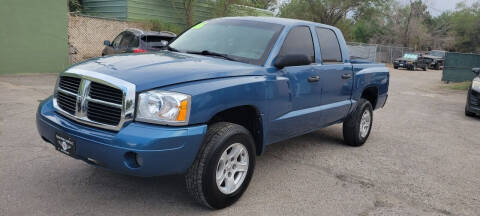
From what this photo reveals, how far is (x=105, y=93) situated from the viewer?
3.34 m

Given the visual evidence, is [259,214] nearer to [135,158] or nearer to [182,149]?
[182,149]

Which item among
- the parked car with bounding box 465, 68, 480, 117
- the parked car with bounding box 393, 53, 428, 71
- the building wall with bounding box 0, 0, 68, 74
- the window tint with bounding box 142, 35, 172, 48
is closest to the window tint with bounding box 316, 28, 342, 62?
the parked car with bounding box 465, 68, 480, 117

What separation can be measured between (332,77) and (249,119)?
1.63 meters

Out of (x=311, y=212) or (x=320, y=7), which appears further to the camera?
(x=320, y=7)

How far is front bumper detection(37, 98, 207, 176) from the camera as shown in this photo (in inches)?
122

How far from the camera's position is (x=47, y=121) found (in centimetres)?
367

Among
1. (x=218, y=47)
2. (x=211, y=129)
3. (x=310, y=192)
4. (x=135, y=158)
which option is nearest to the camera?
(x=135, y=158)

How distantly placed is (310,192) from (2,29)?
11394 millimetres

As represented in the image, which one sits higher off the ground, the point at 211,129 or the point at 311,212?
the point at 211,129

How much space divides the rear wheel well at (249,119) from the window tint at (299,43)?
0.82m

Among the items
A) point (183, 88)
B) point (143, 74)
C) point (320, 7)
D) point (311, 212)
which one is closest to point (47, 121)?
point (143, 74)

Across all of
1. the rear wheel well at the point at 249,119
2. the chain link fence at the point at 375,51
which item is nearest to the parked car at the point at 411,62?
the chain link fence at the point at 375,51

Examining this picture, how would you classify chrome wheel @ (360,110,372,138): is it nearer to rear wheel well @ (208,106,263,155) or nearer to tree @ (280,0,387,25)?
rear wheel well @ (208,106,263,155)

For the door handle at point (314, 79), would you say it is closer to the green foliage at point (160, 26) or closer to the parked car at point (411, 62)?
the green foliage at point (160, 26)
